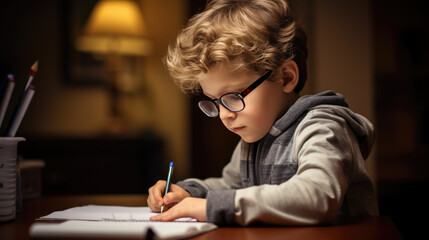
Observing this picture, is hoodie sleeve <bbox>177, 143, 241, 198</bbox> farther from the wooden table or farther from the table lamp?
the table lamp

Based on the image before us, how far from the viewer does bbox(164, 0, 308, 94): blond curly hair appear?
1.00 m

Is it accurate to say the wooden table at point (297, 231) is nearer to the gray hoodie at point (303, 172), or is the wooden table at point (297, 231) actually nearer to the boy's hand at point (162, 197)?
the gray hoodie at point (303, 172)

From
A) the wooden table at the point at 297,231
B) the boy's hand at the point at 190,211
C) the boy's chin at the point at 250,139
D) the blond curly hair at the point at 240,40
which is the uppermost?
the blond curly hair at the point at 240,40

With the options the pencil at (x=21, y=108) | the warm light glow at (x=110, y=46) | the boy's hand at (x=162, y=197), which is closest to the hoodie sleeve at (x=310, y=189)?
the boy's hand at (x=162, y=197)

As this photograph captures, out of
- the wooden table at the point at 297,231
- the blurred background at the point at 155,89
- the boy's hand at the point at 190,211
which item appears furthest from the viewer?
the blurred background at the point at 155,89

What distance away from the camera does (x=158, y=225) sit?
30.9 inches

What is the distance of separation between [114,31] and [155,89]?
2.55ft

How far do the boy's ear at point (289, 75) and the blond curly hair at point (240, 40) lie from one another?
0.04 feet

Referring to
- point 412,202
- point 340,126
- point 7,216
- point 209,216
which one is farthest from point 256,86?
point 412,202

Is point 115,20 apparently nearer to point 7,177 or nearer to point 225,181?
point 225,181

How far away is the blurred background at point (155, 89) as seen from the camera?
108 inches

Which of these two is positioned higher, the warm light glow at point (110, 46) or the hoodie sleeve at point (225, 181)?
the warm light glow at point (110, 46)

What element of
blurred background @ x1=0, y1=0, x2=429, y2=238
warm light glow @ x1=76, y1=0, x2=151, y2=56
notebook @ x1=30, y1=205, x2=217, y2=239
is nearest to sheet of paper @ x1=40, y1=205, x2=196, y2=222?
notebook @ x1=30, y1=205, x2=217, y2=239

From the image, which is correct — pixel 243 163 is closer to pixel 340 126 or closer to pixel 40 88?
pixel 340 126
